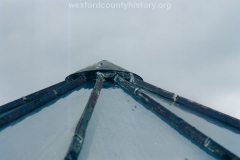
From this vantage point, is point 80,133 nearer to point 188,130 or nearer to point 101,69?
point 188,130

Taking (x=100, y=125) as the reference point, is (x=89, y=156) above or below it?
below

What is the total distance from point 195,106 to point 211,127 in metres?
0.82

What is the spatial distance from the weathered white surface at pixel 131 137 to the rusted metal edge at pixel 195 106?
120 cm

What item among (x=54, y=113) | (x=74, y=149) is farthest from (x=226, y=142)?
(x=54, y=113)

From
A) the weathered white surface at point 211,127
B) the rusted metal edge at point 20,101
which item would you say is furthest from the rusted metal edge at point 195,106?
the rusted metal edge at point 20,101

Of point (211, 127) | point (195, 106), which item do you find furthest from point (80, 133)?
point (195, 106)

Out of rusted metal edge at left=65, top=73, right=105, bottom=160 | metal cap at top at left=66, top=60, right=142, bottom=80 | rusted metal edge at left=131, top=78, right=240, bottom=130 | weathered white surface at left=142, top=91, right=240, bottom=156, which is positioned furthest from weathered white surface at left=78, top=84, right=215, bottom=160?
metal cap at top at left=66, top=60, right=142, bottom=80

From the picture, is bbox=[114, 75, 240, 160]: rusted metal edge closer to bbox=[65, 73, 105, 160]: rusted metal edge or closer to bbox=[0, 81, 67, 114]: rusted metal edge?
bbox=[65, 73, 105, 160]: rusted metal edge

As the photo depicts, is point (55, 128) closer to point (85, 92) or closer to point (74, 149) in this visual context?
point (74, 149)

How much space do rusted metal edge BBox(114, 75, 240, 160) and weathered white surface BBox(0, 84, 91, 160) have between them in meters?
1.21

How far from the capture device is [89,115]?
3.78 meters

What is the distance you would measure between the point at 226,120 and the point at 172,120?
163 centimetres

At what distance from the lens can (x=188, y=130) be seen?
3.72 m

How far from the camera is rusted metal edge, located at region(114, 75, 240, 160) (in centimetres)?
312
